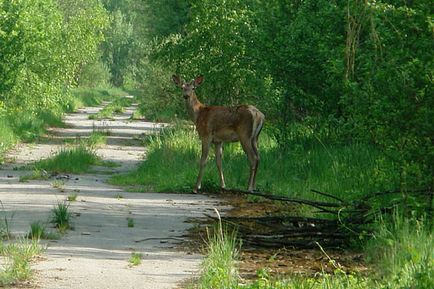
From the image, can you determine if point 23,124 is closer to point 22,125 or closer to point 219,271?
point 22,125

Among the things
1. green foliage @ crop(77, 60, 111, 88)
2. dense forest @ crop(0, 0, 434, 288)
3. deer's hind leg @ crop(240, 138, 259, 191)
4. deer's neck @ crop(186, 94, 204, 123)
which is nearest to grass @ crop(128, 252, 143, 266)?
dense forest @ crop(0, 0, 434, 288)

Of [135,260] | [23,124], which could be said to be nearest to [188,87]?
[135,260]

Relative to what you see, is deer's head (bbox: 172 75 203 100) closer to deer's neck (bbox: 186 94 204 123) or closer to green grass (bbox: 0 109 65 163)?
deer's neck (bbox: 186 94 204 123)

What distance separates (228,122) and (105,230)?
7.63 meters

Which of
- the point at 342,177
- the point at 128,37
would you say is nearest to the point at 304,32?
the point at 342,177

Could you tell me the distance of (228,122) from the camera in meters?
21.5

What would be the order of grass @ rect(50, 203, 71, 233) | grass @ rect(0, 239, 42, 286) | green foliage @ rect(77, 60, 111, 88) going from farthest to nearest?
green foliage @ rect(77, 60, 111, 88), grass @ rect(50, 203, 71, 233), grass @ rect(0, 239, 42, 286)

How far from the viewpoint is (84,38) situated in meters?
58.9

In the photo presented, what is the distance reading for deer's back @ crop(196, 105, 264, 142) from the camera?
69.8 feet

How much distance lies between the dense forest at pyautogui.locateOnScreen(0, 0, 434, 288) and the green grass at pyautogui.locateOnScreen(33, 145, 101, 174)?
4786 millimetres

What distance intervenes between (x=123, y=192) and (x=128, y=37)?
127716 millimetres

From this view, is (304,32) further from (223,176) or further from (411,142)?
(411,142)

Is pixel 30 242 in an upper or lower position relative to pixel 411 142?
lower

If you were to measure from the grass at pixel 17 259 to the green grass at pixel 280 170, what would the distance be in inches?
256
